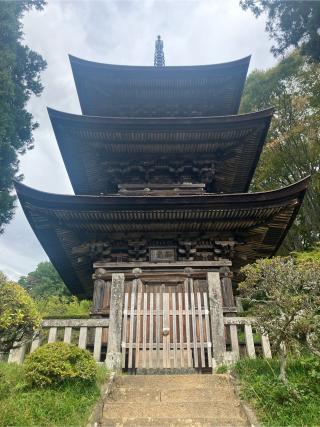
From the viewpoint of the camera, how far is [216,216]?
10.3m

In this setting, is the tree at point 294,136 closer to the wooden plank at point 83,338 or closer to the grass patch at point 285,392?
the grass patch at point 285,392

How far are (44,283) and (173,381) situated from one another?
124 ft

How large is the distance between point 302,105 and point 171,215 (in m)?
14.9

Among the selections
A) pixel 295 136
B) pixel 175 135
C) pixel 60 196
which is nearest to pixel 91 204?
pixel 60 196

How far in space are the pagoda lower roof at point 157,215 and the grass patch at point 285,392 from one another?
471cm

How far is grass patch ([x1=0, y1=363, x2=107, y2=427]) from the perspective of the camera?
454cm

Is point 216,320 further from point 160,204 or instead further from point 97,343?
point 160,204

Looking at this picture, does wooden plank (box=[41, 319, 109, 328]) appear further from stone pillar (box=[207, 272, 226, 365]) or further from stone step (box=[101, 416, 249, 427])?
stone step (box=[101, 416, 249, 427])

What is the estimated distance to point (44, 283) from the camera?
135 ft

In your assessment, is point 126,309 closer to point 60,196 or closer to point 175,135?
point 60,196

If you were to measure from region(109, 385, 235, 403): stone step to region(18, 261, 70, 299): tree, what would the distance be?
3290 cm

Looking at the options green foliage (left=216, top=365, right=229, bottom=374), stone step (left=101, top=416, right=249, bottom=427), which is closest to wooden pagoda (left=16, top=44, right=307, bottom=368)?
green foliage (left=216, top=365, right=229, bottom=374)

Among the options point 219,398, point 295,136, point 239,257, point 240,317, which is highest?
point 295,136

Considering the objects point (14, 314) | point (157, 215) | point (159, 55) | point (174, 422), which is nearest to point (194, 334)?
point (174, 422)
